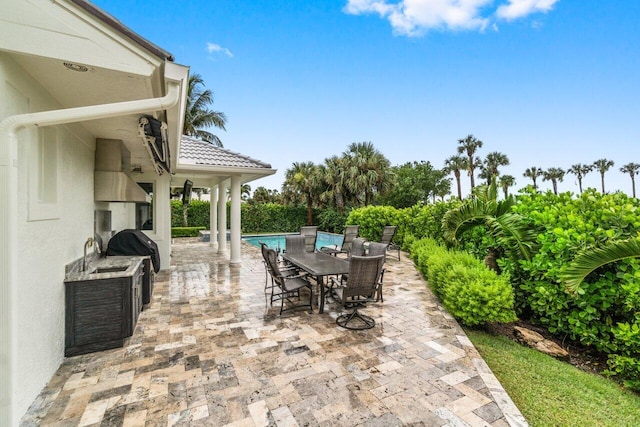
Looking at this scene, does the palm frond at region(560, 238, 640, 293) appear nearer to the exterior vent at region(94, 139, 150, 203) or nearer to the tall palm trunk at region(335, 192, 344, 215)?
the exterior vent at region(94, 139, 150, 203)

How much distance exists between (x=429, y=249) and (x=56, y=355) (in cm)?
827

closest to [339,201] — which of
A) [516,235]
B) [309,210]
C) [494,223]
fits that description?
[309,210]

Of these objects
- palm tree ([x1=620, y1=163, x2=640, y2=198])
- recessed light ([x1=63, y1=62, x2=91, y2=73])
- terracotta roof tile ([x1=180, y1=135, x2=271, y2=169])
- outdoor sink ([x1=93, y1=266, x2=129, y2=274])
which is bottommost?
outdoor sink ([x1=93, y1=266, x2=129, y2=274])

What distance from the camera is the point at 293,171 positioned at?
26359mm

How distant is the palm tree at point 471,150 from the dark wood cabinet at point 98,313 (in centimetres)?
4640

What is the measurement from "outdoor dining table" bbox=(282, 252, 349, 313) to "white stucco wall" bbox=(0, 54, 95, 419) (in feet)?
12.3

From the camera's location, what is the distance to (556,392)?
3.47 m

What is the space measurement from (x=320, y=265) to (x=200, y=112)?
912 inches

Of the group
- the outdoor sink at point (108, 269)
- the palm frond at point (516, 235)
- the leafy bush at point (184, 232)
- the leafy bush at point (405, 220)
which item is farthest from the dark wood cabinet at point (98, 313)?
the leafy bush at point (184, 232)

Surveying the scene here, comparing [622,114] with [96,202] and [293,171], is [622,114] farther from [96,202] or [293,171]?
[96,202]

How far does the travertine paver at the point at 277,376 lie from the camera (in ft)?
9.30

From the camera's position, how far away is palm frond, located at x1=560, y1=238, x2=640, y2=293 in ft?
12.3

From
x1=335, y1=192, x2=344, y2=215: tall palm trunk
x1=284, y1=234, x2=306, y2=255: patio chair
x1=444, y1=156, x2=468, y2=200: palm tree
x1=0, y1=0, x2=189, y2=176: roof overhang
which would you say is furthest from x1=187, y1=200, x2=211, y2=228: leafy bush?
x1=444, y1=156, x2=468, y2=200: palm tree

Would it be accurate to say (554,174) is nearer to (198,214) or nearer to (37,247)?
(198,214)
